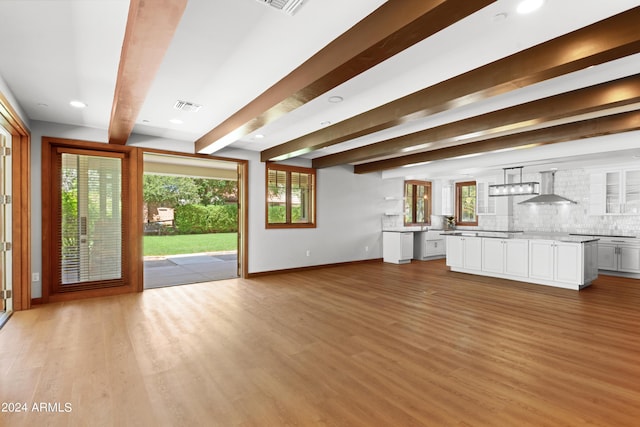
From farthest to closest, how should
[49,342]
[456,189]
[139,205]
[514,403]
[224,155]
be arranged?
[456,189]
[224,155]
[139,205]
[49,342]
[514,403]

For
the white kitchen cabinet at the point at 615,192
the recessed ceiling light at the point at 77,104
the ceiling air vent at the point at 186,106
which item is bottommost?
the white kitchen cabinet at the point at 615,192

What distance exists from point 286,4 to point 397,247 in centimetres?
726

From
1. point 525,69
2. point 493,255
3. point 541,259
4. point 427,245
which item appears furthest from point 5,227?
point 427,245

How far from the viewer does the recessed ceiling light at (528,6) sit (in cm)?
192

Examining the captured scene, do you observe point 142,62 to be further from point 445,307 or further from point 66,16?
point 445,307

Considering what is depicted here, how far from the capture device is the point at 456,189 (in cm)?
1039

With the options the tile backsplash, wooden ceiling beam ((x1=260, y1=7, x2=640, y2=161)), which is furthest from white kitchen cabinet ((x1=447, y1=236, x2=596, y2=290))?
wooden ceiling beam ((x1=260, y1=7, x2=640, y2=161))

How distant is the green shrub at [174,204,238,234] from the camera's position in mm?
14688

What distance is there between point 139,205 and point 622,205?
374 inches

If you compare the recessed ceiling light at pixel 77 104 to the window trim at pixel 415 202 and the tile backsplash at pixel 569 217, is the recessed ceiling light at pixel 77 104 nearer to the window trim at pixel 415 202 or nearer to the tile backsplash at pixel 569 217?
the window trim at pixel 415 202

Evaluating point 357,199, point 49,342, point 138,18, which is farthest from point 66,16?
point 357,199

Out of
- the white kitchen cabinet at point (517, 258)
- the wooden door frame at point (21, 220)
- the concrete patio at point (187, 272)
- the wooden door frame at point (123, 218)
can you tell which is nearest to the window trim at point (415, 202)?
the white kitchen cabinet at point (517, 258)

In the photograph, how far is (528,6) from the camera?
6.45 ft

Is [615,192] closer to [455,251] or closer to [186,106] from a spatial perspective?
[455,251]
